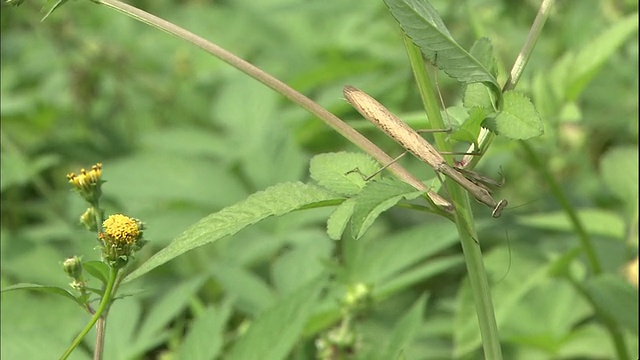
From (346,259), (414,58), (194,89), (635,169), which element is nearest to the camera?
(414,58)

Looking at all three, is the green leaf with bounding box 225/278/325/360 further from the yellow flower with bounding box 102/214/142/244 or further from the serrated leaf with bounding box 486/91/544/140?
the serrated leaf with bounding box 486/91/544/140

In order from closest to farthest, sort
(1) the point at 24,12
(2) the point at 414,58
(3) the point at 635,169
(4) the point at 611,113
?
(2) the point at 414,58 < (3) the point at 635,169 < (4) the point at 611,113 < (1) the point at 24,12

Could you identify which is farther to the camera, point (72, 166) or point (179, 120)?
point (179, 120)

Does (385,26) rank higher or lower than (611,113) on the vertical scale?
higher

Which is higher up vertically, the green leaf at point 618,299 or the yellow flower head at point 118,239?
the green leaf at point 618,299

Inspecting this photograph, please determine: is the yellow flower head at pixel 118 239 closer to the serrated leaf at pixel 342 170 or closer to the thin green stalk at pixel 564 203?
the serrated leaf at pixel 342 170

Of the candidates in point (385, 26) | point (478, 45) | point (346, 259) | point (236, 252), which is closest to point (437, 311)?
point (236, 252)

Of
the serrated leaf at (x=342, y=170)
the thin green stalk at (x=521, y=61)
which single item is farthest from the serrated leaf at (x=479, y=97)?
the serrated leaf at (x=342, y=170)

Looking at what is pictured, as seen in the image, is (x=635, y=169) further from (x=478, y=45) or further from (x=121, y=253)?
(x=121, y=253)
